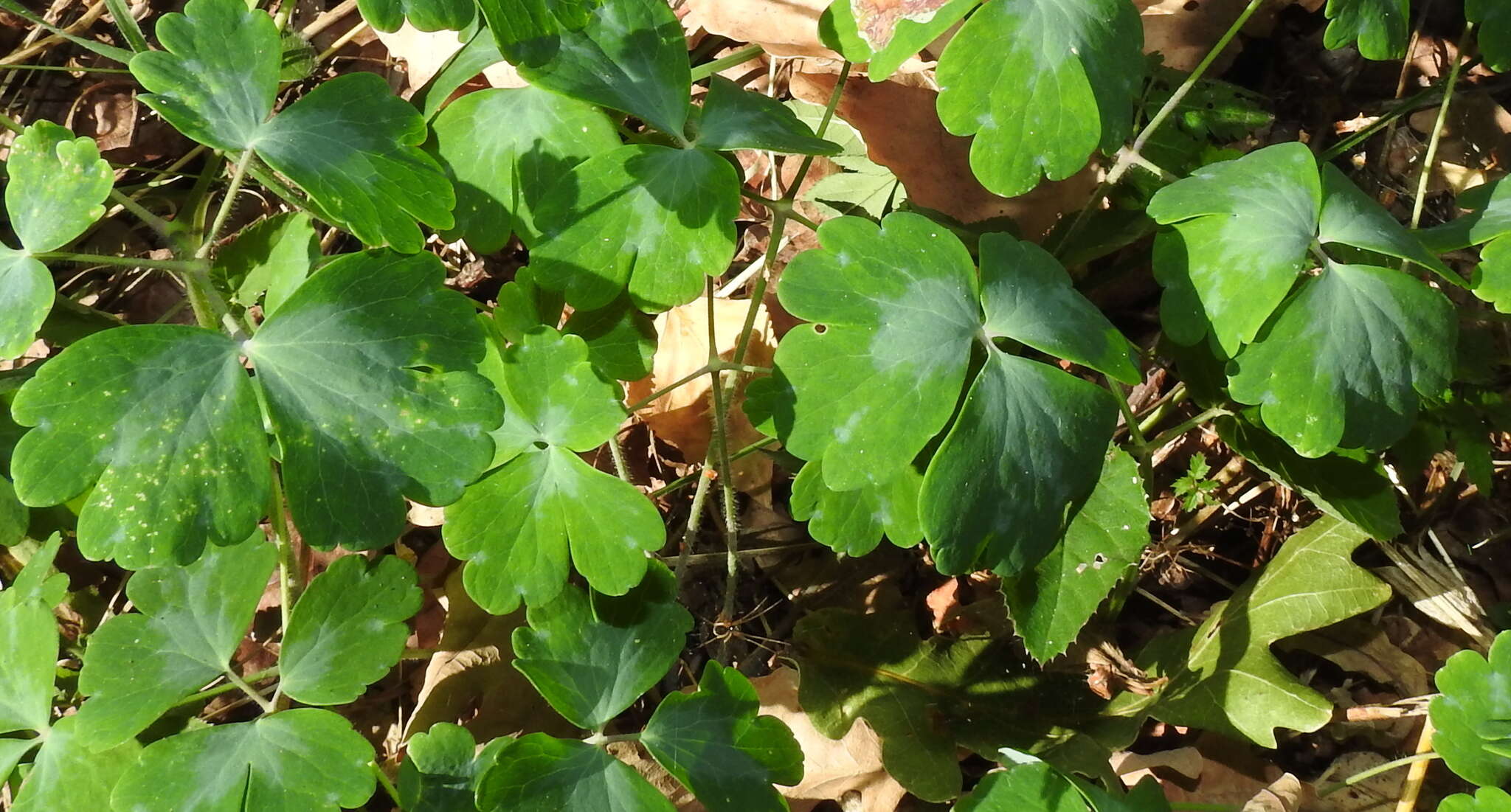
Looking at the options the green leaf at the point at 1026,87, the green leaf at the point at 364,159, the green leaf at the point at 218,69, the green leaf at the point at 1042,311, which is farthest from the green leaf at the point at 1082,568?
the green leaf at the point at 218,69

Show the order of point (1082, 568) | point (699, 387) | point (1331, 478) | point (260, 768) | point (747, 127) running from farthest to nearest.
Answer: point (699, 387)
point (1331, 478)
point (1082, 568)
point (747, 127)
point (260, 768)

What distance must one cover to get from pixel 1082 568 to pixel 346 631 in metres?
1.41

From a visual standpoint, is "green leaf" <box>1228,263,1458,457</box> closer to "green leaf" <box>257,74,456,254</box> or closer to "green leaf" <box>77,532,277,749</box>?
"green leaf" <box>257,74,456,254</box>

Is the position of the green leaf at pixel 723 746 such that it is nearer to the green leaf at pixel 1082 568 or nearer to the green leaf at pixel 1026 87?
the green leaf at pixel 1082 568

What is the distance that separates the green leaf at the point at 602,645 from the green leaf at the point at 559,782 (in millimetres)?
76

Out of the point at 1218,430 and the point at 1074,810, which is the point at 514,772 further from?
the point at 1218,430

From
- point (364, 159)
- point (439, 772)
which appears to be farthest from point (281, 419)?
point (439, 772)

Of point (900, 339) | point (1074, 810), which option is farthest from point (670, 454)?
→ point (1074, 810)

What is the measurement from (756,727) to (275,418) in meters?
0.99

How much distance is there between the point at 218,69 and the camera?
1718mm

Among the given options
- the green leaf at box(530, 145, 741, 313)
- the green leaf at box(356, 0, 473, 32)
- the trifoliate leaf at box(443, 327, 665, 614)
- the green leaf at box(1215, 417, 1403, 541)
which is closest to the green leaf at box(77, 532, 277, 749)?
the trifoliate leaf at box(443, 327, 665, 614)

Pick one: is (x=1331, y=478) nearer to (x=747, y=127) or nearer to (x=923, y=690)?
(x=923, y=690)

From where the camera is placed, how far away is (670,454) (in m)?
2.63

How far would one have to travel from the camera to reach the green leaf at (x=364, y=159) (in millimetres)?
1680
